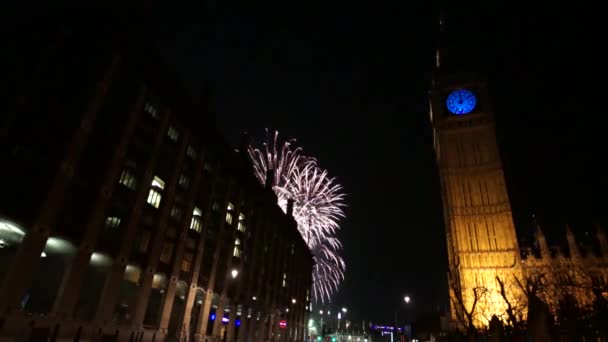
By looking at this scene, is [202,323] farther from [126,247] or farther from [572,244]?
[572,244]

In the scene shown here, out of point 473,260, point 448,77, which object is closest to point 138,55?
point 473,260

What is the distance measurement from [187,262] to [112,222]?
11.2m

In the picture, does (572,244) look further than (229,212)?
A: Yes

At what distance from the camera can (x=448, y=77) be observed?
261ft

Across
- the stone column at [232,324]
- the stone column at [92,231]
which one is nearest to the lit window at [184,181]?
the stone column at [92,231]

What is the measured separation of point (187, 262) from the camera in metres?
39.2

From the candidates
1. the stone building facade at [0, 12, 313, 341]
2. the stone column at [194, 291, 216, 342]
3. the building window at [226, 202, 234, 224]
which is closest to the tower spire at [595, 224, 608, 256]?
the stone building facade at [0, 12, 313, 341]

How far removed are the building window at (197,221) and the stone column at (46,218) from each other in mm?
16025

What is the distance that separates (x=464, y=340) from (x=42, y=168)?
34642 mm

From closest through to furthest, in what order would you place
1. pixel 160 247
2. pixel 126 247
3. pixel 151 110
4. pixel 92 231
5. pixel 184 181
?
pixel 92 231, pixel 126 247, pixel 160 247, pixel 151 110, pixel 184 181

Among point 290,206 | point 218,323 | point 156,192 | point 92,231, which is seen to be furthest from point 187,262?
point 290,206

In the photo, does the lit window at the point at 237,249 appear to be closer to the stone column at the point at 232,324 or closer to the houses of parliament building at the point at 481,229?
the stone column at the point at 232,324

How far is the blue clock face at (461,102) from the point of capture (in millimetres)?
74438

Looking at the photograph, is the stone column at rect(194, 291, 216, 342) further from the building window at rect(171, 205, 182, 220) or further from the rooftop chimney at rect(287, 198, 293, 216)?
the rooftop chimney at rect(287, 198, 293, 216)
